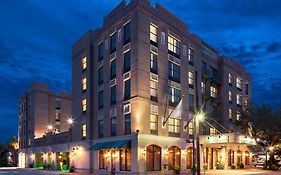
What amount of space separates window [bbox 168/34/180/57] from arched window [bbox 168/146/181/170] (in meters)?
12.6

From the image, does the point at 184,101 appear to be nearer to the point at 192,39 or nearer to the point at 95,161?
the point at 192,39

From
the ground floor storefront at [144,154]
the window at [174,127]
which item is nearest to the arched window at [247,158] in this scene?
the ground floor storefront at [144,154]

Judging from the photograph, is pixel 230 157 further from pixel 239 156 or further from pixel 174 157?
pixel 174 157

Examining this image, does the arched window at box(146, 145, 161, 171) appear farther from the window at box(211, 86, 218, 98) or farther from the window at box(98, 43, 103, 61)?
the window at box(211, 86, 218, 98)

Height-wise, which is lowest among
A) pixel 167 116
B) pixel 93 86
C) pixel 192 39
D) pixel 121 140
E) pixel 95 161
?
pixel 95 161

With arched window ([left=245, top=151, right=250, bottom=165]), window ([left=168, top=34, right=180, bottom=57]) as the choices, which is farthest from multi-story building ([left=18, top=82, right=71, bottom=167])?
arched window ([left=245, top=151, right=250, bottom=165])

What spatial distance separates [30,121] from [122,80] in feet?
156

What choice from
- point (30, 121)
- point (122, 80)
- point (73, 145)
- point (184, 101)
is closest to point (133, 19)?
point (122, 80)

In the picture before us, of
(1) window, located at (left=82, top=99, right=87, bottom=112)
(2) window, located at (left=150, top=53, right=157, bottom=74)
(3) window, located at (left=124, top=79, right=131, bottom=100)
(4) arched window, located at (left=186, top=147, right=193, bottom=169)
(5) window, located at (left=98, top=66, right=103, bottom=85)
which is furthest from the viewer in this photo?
(1) window, located at (left=82, top=99, right=87, bottom=112)

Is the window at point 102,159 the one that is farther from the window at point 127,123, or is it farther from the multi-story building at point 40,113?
the multi-story building at point 40,113

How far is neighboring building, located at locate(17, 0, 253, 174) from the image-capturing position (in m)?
40.8

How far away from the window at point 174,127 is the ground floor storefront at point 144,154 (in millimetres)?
692

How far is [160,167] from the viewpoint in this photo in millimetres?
41938

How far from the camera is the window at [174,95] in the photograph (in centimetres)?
4550
